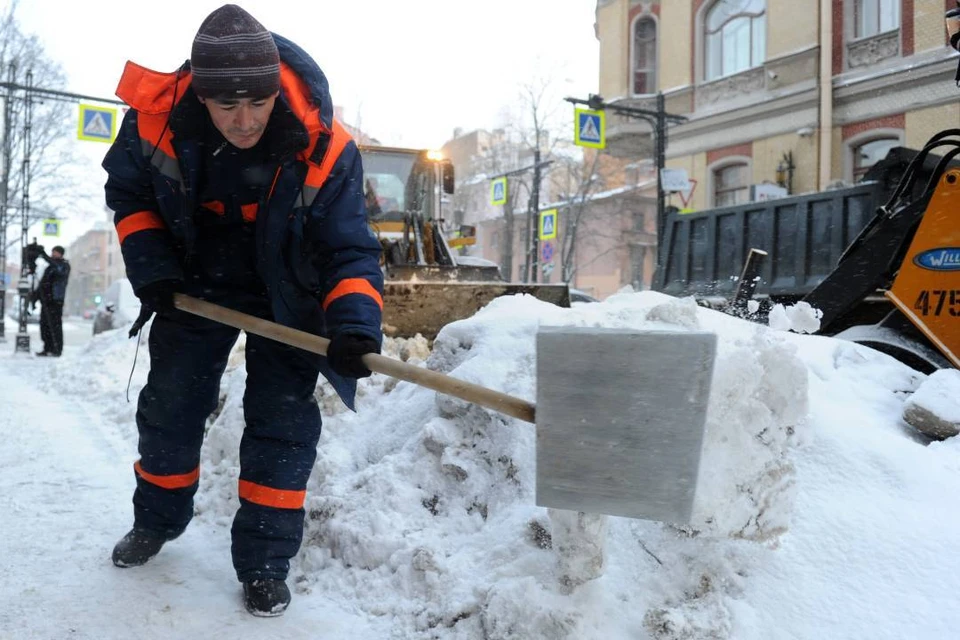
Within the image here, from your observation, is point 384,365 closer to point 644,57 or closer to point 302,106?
point 302,106

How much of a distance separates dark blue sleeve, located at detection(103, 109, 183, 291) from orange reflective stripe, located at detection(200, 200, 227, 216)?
0.56ft

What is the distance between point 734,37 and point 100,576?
18.7m

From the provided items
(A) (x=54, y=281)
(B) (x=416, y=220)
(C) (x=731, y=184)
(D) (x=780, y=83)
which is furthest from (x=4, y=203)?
(D) (x=780, y=83)

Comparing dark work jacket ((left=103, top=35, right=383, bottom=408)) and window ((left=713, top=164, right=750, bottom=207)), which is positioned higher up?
window ((left=713, top=164, right=750, bottom=207))

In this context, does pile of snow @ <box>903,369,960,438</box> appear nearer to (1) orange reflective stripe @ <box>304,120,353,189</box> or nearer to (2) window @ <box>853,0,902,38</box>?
(1) orange reflective stripe @ <box>304,120,353,189</box>

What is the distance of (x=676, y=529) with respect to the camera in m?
2.22

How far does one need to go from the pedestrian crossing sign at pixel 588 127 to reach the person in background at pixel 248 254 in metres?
13.5

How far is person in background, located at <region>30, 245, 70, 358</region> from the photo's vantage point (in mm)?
11125

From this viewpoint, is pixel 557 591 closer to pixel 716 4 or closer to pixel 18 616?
pixel 18 616

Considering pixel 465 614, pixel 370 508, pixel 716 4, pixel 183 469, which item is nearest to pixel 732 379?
pixel 465 614

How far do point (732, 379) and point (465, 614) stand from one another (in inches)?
40.8

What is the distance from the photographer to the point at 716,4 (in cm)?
1855

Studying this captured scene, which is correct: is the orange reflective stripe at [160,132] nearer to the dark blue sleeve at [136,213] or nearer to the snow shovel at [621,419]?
the dark blue sleeve at [136,213]

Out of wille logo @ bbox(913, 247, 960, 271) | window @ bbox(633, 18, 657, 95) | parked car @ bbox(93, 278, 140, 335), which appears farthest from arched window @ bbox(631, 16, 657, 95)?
wille logo @ bbox(913, 247, 960, 271)
